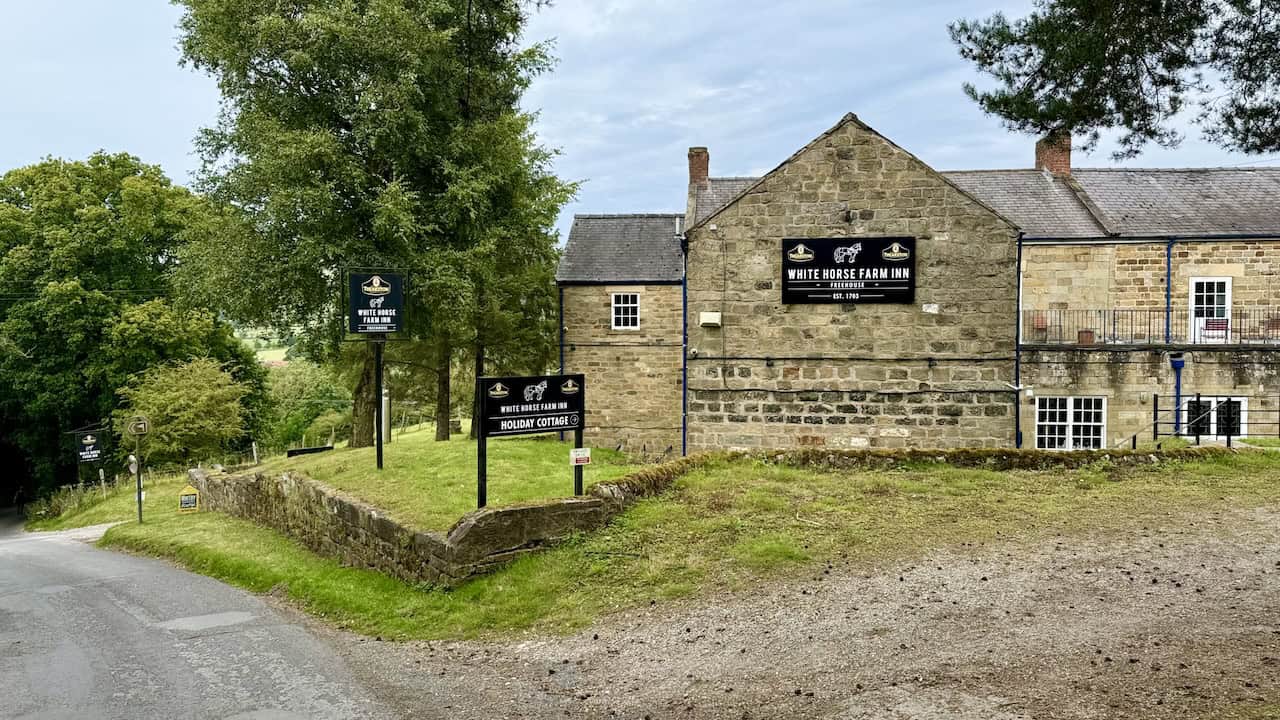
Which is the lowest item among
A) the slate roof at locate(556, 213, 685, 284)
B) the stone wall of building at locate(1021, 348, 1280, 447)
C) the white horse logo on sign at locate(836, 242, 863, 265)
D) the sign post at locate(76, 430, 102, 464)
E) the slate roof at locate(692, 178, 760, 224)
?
the sign post at locate(76, 430, 102, 464)

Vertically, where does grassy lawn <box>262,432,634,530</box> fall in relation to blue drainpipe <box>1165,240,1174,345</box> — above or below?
below

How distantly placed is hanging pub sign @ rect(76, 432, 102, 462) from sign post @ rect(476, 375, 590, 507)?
99.2ft

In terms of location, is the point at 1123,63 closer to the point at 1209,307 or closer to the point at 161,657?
the point at 161,657

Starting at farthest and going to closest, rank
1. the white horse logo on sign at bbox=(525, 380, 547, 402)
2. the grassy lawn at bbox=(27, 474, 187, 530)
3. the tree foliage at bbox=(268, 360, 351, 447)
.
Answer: the tree foliage at bbox=(268, 360, 351, 447) → the grassy lawn at bbox=(27, 474, 187, 530) → the white horse logo on sign at bbox=(525, 380, 547, 402)

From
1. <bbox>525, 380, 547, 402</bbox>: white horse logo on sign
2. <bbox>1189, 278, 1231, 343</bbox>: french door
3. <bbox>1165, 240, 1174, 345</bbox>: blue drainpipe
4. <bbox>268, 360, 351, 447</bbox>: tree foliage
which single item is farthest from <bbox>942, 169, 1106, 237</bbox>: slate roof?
<bbox>268, 360, 351, 447</bbox>: tree foliage

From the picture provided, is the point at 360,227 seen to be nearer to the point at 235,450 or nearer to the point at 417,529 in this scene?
the point at 417,529

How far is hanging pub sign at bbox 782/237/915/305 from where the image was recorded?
1606 centimetres

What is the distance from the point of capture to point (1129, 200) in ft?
82.7

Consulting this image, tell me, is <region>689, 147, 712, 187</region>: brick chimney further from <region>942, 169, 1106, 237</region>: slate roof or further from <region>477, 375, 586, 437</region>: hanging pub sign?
<region>477, 375, 586, 437</region>: hanging pub sign

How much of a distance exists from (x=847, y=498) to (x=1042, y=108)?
608 cm

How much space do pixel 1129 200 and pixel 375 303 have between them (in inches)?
894

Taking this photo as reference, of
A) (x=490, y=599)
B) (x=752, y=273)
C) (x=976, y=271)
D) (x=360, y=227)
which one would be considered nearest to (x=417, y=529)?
(x=490, y=599)

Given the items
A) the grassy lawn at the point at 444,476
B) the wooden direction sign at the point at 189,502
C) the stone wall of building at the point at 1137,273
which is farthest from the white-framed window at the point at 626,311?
the wooden direction sign at the point at 189,502

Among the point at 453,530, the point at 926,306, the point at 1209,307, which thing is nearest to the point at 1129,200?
the point at 1209,307
